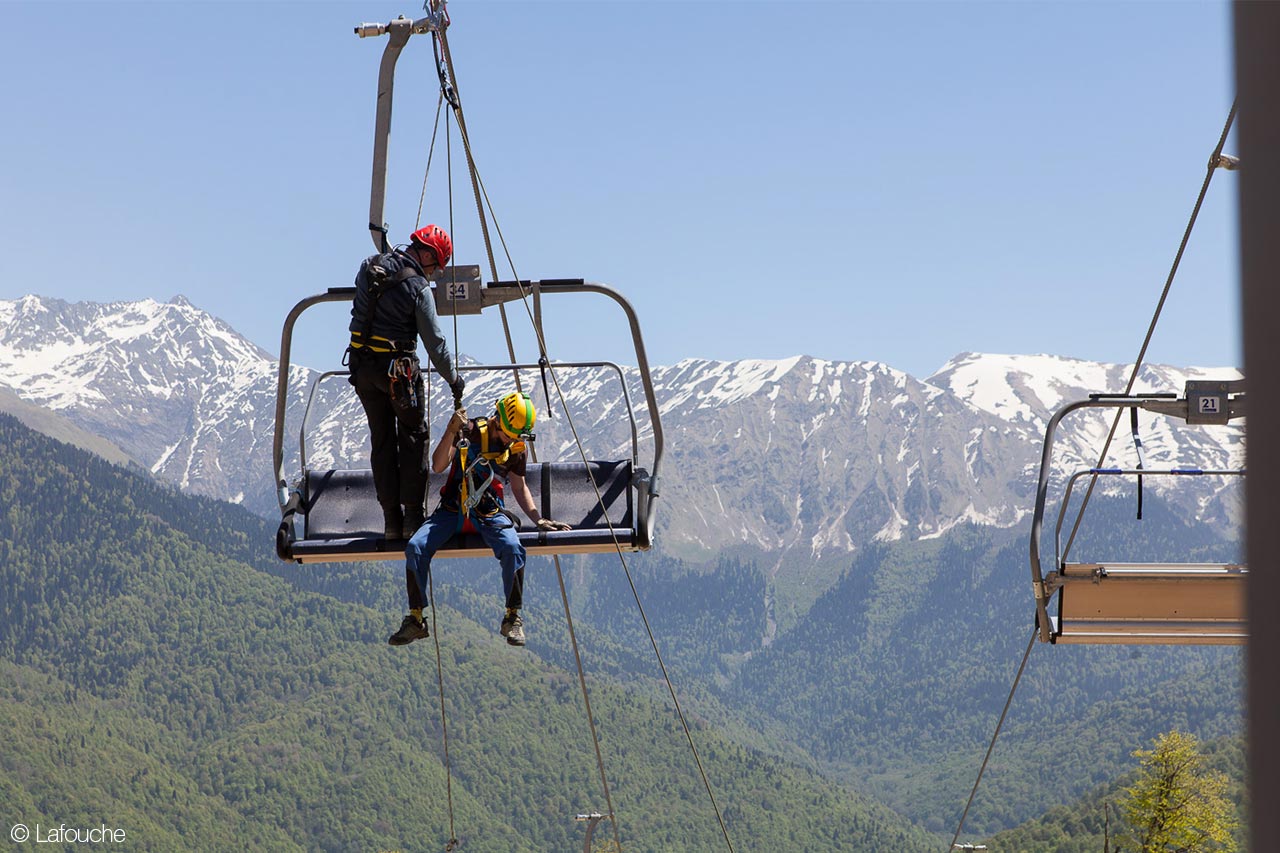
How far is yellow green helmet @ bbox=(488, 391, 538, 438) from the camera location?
10.4m

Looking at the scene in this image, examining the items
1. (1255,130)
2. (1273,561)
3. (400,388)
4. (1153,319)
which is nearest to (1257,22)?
(1255,130)

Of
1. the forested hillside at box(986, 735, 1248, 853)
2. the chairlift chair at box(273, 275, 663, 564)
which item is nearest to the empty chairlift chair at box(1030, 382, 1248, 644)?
the chairlift chair at box(273, 275, 663, 564)

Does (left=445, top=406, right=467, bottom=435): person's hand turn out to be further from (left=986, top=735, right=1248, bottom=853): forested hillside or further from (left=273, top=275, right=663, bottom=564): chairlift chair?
(left=986, top=735, right=1248, bottom=853): forested hillside

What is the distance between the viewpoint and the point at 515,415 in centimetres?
1058

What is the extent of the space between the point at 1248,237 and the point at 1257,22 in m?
0.17

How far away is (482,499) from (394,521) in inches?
32.8

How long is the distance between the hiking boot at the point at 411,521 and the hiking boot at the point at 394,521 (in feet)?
0.11

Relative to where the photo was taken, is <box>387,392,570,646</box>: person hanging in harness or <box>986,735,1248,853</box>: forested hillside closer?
<box>387,392,570,646</box>: person hanging in harness

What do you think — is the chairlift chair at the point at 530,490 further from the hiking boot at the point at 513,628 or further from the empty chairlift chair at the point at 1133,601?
the empty chairlift chair at the point at 1133,601

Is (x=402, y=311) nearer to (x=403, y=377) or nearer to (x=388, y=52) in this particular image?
(x=403, y=377)

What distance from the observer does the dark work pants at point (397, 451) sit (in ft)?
35.2

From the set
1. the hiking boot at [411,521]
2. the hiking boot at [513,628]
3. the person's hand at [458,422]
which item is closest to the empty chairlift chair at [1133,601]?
the hiking boot at [513,628]

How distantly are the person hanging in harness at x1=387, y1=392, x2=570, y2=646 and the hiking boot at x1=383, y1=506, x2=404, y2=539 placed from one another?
36 centimetres

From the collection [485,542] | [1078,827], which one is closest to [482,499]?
[485,542]
